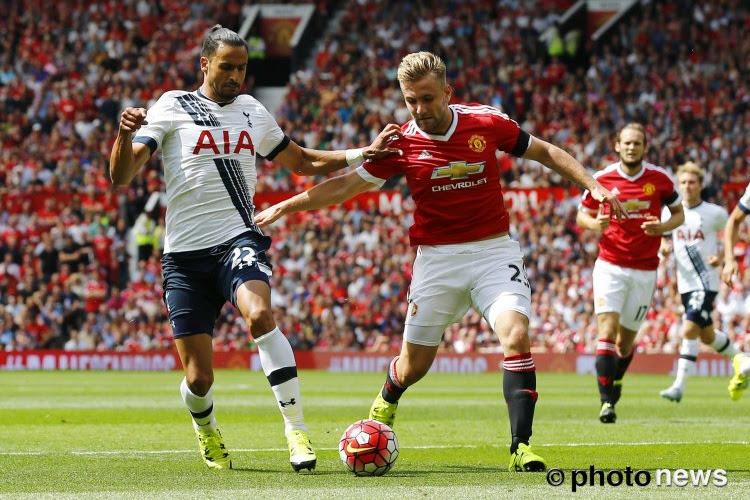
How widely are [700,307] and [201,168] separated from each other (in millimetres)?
8400

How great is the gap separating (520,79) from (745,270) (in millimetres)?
10020

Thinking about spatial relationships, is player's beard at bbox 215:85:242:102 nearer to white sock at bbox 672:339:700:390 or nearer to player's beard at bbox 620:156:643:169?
player's beard at bbox 620:156:643:169

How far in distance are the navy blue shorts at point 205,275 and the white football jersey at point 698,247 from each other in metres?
8.10

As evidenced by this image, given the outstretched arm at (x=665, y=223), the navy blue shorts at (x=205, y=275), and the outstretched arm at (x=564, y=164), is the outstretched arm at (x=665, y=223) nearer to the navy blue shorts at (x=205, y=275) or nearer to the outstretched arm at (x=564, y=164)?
the outstretched arm at (x=564, y=164)

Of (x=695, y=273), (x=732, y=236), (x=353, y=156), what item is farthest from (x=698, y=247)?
(x=353, y=156)

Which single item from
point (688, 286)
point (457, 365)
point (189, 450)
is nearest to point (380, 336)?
point (457, 365)

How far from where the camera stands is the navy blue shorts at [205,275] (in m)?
7.95

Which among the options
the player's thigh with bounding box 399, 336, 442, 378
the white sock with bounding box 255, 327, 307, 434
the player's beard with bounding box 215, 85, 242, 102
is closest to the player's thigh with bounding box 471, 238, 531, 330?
the player's thigh with bounding box 399, 336, 442, 378

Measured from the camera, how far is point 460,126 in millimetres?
8234

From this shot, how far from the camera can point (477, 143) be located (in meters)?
8.19

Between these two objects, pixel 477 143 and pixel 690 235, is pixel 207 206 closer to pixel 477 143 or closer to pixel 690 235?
pixel 477 143

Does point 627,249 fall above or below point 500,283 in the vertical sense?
above

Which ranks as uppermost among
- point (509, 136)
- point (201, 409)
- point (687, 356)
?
point (509, 136)

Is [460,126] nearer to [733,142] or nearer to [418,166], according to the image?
[418,166]
